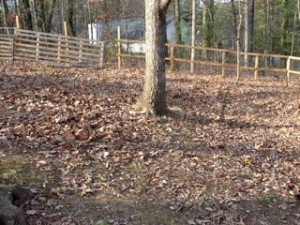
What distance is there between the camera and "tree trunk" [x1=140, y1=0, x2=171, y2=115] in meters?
7.96

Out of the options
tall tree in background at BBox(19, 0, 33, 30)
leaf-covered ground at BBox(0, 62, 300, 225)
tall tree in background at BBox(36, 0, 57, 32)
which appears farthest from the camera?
tall tree in background at BBox(36, 0, 57, 32)

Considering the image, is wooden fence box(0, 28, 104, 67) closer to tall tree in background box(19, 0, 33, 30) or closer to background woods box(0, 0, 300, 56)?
background woods box(0, 0, 300, 56)

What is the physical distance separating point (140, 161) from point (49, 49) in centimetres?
1225

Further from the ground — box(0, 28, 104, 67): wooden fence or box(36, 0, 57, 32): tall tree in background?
box(36, 0, 57, 32): tall tree in background

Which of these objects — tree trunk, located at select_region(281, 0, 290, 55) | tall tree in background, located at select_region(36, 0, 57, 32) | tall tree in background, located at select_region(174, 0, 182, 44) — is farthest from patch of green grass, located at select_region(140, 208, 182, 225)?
tree trunk, located at select_region(281, 0, 290, 55)

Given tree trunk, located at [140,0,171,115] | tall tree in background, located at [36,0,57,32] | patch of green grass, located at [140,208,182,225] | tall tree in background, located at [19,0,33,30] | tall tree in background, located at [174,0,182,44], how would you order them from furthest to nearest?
tall tree in background, located at [36,0,57,32] < tall tree in background, located at [19,0,33,30] < tall tree in background, located at [174,0,182,44] < tree trunk, located at [140,0,171,115] < patch of green grass, located at [140,208,182,225]

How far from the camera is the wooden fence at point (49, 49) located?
Result: 17.2 meters

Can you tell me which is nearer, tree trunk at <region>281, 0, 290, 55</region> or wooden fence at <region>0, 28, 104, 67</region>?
wooden fence at <region>0, 28, 104, 67</region>

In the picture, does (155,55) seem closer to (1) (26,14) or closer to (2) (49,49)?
(2) (49,49)

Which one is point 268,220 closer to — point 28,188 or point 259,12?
point 28,188

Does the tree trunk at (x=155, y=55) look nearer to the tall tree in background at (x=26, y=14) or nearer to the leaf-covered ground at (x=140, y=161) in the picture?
the leaf-covered ground at (x=140, y=161)

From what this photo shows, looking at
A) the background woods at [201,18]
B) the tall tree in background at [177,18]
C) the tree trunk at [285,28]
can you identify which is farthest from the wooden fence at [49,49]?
A: the tree trunk at [285,28]

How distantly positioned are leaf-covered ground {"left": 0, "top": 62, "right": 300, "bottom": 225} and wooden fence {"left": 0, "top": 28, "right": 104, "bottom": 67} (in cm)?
713

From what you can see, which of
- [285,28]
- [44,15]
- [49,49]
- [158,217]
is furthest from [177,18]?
[158,217]
